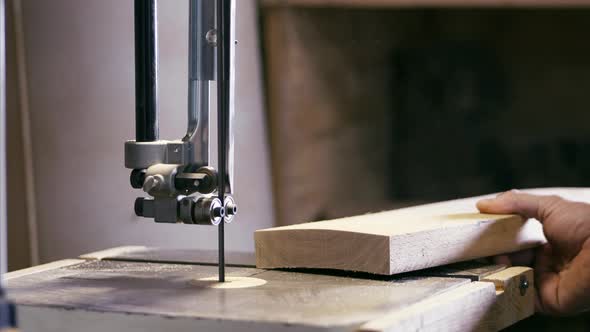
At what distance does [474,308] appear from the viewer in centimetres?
114

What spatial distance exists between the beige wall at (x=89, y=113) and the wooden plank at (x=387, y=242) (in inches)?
23.4

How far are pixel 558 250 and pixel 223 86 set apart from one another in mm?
682

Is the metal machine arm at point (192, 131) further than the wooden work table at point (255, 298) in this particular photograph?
Yes

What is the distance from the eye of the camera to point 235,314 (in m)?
0.95

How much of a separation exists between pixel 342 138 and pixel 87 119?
1.18 m

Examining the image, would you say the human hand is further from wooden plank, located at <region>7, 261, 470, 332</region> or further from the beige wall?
the beige wall

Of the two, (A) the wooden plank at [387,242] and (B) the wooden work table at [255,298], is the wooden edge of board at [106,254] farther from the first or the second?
(A) the wooden plank at [387,242]

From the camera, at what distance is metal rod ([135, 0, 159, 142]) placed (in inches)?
46.3

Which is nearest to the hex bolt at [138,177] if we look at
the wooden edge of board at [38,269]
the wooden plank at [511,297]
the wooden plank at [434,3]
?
the wooden edge of board at [38,269]

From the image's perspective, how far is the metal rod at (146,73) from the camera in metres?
1.18

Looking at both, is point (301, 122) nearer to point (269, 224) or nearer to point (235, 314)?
point (269, 224)

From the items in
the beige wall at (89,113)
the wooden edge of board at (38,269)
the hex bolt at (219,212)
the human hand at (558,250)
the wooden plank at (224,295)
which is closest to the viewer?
the wooden plank at (224,295)

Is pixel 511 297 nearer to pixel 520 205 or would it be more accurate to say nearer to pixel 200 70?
pixel 520 205

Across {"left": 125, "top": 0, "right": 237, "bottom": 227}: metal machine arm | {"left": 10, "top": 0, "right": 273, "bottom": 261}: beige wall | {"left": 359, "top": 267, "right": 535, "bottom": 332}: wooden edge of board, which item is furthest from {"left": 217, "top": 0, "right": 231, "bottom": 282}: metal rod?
{"left": 10, "top": 0, "right": 273, "bottom": 261}: beige wall
